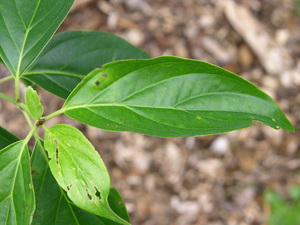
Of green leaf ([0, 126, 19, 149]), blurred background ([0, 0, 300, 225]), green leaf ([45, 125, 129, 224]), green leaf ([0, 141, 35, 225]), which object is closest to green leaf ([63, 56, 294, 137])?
green leaf ([45, 125, 129, 224])

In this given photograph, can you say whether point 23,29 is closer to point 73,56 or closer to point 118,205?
point 73,56

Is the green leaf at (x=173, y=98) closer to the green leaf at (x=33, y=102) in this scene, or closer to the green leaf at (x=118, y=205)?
the green leaf at (x=33, y=102)

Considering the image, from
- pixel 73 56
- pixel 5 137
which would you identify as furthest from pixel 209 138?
pixel 5 137

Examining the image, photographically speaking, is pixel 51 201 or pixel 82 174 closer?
pixel 82 174

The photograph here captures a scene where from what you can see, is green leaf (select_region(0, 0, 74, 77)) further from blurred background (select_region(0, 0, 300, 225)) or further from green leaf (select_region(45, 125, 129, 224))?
blurred background (select_region(0, 0, 300, 225))

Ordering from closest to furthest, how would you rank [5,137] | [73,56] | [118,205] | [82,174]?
[82,174] < [118,205] < [5,137] < [73,56]

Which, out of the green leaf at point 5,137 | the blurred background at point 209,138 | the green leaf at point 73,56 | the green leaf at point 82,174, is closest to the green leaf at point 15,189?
the green leaf at point 82,174
